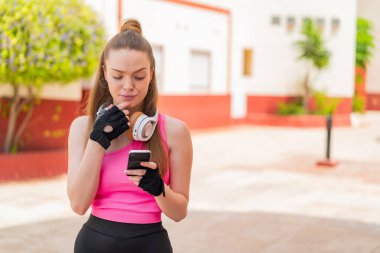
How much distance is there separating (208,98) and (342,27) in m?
5.48

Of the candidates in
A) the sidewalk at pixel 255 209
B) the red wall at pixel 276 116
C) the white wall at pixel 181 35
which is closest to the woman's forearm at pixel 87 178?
the sidewalk at pixel 255 209

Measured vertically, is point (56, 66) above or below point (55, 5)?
below

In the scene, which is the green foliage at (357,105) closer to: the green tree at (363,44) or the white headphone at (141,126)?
the green tree at (363,44)

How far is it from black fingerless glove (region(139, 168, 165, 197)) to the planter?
6.62 m

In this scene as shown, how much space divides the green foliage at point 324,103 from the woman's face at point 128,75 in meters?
17.1

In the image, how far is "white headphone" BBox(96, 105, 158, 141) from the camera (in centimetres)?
223

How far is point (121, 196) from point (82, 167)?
19cm

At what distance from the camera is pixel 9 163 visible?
27.6 ft

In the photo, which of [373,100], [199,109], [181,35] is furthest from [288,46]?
[373,100]

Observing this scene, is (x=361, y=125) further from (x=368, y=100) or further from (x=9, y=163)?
(x=9, y=163)

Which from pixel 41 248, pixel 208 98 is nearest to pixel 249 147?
pixel 208 98

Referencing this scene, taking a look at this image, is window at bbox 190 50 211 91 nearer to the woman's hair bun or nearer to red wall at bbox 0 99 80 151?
red wall at bbox 0 99 80 151

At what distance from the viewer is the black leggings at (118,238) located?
2.28 m

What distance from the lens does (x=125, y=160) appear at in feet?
7.61
